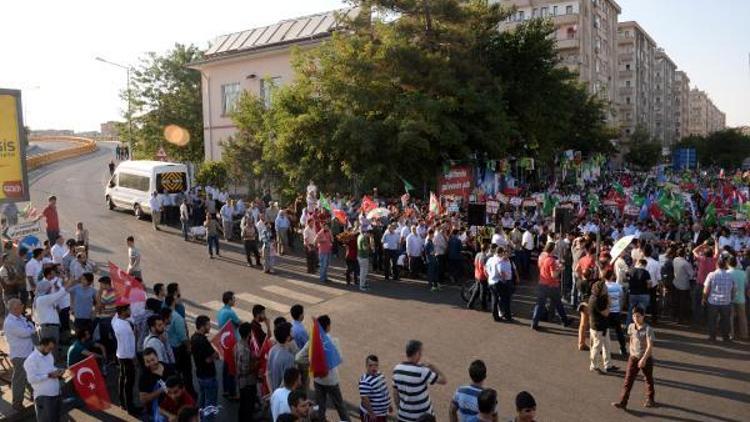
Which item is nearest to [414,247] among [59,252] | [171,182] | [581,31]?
[59,252]

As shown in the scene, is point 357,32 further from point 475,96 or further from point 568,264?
point 568,264

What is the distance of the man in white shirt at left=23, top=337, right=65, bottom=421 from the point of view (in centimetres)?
819

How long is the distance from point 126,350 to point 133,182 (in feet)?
63.8

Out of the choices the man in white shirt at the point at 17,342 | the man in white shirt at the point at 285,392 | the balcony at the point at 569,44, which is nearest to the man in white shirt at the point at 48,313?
the man in white shirt at the point at 17,342

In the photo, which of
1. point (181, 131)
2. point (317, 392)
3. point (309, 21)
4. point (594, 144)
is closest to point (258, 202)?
point (317, 392)

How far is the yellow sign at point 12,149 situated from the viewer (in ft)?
39.6

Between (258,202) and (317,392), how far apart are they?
14.4 meters

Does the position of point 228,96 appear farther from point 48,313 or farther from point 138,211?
Answer: point 48,313

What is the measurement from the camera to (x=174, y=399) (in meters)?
6.83

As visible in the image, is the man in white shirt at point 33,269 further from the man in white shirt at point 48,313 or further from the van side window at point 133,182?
the van side window at point 133,182

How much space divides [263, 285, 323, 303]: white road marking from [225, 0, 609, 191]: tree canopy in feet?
25.9

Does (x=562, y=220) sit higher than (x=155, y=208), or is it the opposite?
(x=562, y=220)

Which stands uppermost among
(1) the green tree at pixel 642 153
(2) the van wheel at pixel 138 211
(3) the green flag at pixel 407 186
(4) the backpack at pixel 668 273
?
(1) the green tree at pixel 642 153

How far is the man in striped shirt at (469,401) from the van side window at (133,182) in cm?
2237
